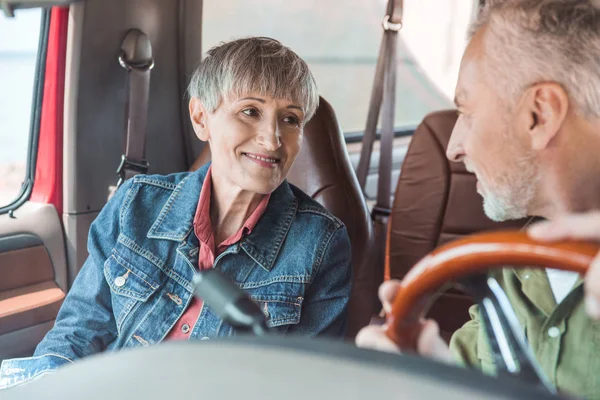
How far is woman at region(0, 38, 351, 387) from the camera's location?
57.2 inches

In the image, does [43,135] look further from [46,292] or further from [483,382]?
[483,382]

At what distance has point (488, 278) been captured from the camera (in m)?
0.82

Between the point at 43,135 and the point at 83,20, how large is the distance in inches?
13.8

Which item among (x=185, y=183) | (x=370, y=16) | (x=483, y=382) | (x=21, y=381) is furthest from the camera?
(x=370, y=16)

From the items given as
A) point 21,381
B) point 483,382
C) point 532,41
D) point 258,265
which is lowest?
point 21,381

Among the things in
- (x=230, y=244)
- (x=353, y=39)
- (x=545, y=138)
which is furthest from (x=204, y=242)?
(x=353, y=39)

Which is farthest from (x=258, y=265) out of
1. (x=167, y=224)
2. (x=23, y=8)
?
(x=23, y=8)

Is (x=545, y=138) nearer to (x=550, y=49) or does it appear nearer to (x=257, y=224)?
(x=550, y=49)

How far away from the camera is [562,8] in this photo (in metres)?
1.11

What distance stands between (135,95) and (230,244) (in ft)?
2.54

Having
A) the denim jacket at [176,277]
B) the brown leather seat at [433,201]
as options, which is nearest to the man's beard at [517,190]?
the denim jacket at [176,277]

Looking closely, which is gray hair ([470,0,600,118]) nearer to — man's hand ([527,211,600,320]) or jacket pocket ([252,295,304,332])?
man's hand ([527,211,600,320])

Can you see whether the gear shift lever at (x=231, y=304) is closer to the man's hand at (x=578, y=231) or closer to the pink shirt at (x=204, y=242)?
the man's hand at (x=578, y=231)

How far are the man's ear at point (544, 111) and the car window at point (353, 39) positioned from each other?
1.24 metres
